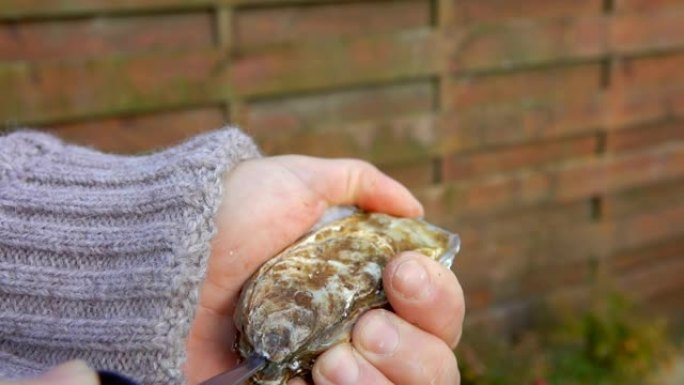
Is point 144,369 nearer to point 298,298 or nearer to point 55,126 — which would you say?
point 298,298

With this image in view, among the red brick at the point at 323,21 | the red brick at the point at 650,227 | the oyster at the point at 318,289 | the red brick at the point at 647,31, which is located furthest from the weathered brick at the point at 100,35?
the red brick at the point at 650,227

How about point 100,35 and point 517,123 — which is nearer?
point 100,35

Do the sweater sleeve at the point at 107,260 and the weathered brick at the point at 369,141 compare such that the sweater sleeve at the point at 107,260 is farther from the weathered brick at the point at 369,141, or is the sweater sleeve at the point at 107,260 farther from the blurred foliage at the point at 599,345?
the blurred foliage at the point at 599,345

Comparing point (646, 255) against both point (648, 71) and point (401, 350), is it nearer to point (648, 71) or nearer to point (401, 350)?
point (648, 71)

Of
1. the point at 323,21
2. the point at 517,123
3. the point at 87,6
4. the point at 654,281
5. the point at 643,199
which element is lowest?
the point at 654,281

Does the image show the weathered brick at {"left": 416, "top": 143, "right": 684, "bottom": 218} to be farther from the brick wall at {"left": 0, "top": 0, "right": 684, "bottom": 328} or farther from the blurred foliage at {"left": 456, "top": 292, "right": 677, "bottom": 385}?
the blurred foliage at {"left": 456, "top": 292, "right": 677, "bottom": 385}

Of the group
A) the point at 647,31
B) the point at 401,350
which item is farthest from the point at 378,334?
the point at 647,31

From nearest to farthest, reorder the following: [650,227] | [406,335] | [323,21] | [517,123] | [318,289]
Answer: [318,289]
[406,335]
[323,21]
[517,123]
[650,227]
